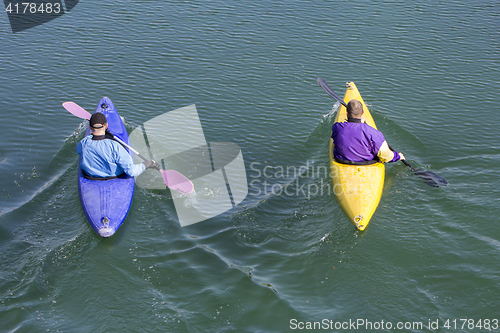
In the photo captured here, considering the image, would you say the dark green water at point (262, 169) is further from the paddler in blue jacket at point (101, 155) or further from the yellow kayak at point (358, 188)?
the paddler in blue jacket at point (101, 155)

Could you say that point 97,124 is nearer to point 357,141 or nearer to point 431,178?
point 357,141

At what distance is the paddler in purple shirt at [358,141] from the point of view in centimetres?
683

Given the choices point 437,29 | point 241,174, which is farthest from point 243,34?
point 241,174

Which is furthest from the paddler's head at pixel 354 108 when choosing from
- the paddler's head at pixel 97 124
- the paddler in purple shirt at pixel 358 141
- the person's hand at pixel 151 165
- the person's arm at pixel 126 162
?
the paddler's head at pixel 97 124

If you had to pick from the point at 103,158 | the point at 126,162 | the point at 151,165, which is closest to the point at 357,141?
the point at 151,165

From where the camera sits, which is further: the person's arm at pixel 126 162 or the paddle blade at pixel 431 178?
the paddle blade at pixel 431 178

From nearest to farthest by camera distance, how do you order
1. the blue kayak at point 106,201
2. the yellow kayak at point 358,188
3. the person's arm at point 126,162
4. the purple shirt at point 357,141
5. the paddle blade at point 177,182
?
the blue kayak at point 106,201 → the yellow kayak at point 358,188 → the person's arm at point 126,162 → the purple shirt at point 357,141 → the paddle blade at point 177,182

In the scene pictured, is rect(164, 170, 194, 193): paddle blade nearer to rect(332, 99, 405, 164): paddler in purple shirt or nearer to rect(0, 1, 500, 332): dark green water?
rect(0, 1, 500, 332): dark green water

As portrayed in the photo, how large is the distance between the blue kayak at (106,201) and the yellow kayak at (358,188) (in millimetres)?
3236

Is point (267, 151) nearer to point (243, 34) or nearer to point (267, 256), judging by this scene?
point (267, 256)

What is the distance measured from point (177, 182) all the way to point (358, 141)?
297 centimetres

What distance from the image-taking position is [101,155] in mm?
6418

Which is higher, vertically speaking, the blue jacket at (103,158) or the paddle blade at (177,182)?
Result: the blue jacket at (103,158)

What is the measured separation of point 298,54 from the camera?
12359mm
